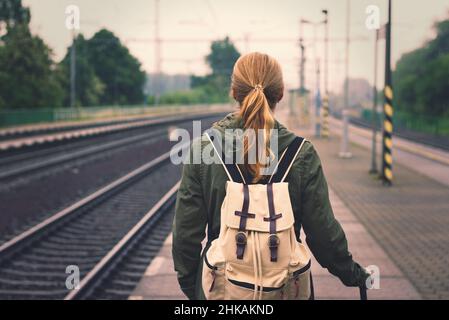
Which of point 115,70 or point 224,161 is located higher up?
point 115,70

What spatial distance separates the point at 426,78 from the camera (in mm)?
43625

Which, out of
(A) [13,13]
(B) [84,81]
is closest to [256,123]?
(A) [13,13]

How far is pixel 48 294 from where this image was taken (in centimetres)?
711

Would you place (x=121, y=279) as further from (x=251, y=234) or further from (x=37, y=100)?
(x=37, y=100)

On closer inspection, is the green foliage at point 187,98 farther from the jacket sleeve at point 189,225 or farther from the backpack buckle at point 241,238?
the backpack buckle at point 241,238

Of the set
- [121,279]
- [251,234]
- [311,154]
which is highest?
[311,154]

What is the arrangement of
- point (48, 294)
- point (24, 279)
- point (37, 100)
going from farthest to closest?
point (37, 100)
point (24, 279)
point (48, 294)

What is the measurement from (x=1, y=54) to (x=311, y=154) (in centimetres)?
3036

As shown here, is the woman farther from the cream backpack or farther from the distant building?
the distant building

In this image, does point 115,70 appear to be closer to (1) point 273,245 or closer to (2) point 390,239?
(2) point 390,239

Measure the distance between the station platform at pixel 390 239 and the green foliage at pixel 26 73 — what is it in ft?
67.9

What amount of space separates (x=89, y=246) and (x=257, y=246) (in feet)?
23.4

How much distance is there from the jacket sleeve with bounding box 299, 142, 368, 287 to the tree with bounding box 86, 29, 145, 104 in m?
47.1
